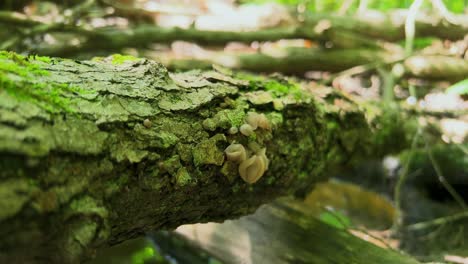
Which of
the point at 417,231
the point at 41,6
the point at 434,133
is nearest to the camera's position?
the point at 417,231

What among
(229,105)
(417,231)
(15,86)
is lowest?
(417,231)

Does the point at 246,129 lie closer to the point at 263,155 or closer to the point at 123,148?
the point at 263,155

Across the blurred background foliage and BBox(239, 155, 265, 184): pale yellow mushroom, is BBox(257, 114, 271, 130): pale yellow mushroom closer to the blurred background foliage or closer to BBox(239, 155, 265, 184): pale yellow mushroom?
BBox(239, 155, 265, 184): pale yellow mushroom

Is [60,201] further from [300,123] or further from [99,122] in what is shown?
[300,123]

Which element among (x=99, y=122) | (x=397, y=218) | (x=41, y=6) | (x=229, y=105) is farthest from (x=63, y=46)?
(x=397, y=218)

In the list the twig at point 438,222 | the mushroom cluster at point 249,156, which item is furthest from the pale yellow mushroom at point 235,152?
the twig at point 438,222
